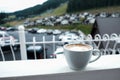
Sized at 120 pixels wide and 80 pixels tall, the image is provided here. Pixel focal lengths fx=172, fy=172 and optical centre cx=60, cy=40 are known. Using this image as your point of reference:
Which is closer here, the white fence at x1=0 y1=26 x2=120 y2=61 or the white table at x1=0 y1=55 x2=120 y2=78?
the white table at x1=0 y1=55 x2=120 y2=78

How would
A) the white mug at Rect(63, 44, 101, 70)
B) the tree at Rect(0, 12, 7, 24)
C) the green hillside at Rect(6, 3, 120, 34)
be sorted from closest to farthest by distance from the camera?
1. the white mug at Rect(63, 44, 101, 70)
2. the tree at Rect(0, 12, 7, 24)
3. the green hillside at Rect(6, 3, 120, 34)

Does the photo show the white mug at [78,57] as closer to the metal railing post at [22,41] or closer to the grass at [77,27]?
the metal railing post at [22,41]

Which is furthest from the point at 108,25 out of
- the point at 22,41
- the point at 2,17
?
the point at 2,17

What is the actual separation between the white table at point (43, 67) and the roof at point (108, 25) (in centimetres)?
87

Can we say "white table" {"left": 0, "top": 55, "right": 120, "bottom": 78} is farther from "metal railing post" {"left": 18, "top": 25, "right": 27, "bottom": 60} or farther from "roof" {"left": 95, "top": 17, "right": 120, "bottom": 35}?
"roof" {"left": 95, "top": 17, "right": 120, "bottom": 35}

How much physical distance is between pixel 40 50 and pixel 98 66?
914 millimetres

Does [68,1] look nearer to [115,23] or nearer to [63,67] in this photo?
[115,23]

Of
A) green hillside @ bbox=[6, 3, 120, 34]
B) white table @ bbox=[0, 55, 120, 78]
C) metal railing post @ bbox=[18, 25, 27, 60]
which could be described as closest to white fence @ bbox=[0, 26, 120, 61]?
metal railing post @ bbox=[18, 25, 27, 60]

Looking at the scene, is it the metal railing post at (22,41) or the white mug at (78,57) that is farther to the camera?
the metal railing post at (22,41)

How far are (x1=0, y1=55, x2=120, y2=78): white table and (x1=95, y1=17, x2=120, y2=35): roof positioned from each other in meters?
0.87

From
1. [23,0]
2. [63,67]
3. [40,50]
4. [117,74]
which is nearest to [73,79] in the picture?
[63,67]

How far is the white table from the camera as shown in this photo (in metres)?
0.63

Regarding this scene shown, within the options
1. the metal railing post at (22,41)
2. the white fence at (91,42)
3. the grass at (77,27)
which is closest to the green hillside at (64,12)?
the grass at (77,27)

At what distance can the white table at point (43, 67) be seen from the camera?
2.07ft
